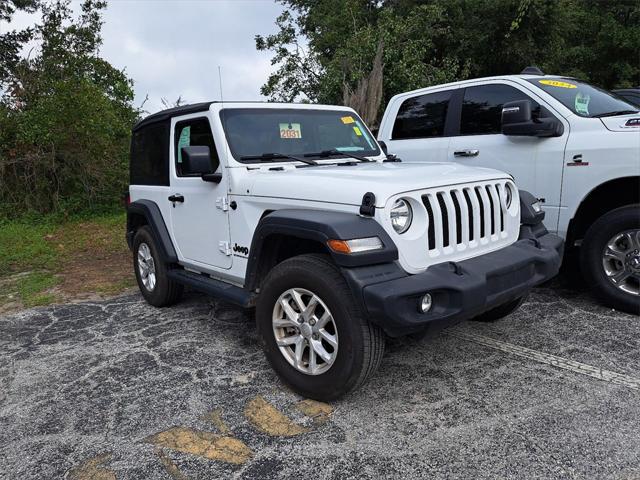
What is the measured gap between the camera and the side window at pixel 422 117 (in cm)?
534

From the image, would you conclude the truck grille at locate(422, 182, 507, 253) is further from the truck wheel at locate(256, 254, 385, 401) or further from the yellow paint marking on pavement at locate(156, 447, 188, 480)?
the yellow paint marking on pavement at locate(156, 447, 188, 480)

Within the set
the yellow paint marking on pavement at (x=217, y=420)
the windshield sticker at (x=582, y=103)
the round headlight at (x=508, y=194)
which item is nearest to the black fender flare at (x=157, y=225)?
the yellow paint marking on pavement at (x=217, y=420)

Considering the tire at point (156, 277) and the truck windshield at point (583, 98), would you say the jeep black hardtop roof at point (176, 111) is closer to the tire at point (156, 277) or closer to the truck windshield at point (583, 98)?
the tire at point (156, 277)

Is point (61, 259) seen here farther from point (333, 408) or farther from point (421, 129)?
point (333, 408)

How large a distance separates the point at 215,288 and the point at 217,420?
45.0 inches

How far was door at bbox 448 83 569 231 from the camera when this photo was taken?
4391 millimetres

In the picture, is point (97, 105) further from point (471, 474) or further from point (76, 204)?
point (471, 474)

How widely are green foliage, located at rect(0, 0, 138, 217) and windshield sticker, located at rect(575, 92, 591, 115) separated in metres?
8.77

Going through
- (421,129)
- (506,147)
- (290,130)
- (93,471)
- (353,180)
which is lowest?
(93,471)

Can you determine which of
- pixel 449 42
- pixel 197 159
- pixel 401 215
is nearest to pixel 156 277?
pixel 197 159

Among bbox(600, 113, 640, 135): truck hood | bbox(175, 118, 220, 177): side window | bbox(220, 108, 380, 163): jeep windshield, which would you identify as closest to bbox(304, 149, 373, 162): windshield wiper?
bbox(220, 108, 380, 163): jeep windshield

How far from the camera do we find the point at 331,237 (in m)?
2.64

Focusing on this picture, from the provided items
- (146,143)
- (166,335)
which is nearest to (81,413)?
(166,335)

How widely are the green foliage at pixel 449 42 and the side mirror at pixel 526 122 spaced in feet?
26.4
